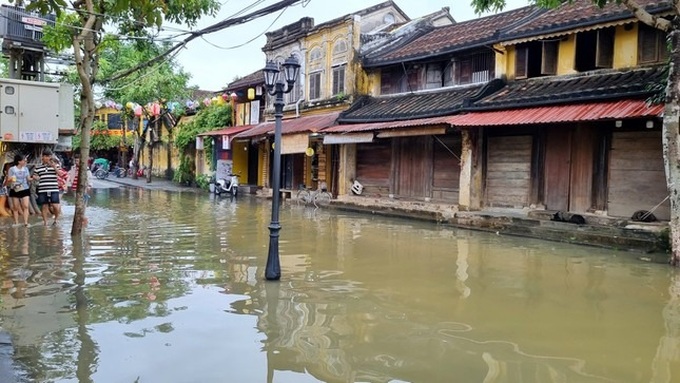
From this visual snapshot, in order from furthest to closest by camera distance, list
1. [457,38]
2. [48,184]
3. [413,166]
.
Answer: [457,38] < [413,166] < [48,184]

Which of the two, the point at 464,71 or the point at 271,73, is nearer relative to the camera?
the point at 271,73

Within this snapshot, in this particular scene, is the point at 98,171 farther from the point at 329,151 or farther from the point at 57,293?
the point at 57,293

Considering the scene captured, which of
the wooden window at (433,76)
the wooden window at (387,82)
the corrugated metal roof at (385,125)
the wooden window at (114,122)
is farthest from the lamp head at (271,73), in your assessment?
the wooden window at (114,122)

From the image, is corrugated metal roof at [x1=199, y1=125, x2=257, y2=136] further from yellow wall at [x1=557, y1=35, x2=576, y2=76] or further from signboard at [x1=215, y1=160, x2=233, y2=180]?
yellow wall at [x1=557, y1=35, x2=576, y2=76]

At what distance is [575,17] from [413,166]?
22.2 ft

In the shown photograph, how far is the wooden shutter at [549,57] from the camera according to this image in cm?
1486

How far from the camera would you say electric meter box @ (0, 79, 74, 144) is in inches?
480

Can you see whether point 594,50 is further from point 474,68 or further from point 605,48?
point 474,68

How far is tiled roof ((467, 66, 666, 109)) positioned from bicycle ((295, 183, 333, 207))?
7839 mm

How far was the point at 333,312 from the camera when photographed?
6.57 metres

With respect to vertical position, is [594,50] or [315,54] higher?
[315,54]

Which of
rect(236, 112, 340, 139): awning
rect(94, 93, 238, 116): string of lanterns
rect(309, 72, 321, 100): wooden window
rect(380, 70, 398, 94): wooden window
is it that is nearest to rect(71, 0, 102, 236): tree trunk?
rect(236, 112, 340, 139): awning

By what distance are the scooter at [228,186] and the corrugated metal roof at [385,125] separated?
840cm

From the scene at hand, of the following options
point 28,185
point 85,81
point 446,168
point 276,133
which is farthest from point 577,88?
point 28,185
